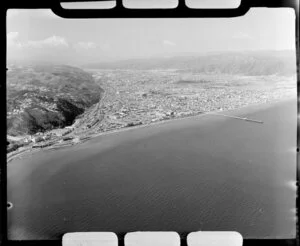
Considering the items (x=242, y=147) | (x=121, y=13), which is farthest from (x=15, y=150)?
(x=242, y=147)

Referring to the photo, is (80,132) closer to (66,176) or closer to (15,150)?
(66,176)

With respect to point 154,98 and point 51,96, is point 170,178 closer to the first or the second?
point 154,98

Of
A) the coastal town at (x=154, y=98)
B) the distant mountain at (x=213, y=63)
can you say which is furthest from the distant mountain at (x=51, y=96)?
the distant mountain at (x=213, y=63)

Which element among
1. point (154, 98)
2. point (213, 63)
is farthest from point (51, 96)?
point (213, 63)

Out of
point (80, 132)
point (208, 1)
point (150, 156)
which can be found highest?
point (208, 1)

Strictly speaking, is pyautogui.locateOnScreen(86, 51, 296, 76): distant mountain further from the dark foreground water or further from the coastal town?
the dark foreground water

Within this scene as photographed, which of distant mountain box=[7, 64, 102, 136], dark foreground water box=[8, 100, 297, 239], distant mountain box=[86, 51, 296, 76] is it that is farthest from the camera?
distant mountain box=[86, 51, 296, 76]

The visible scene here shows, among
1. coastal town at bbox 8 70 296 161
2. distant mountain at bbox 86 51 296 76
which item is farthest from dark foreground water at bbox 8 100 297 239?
distant mountain at bbox 86 51 296 76
